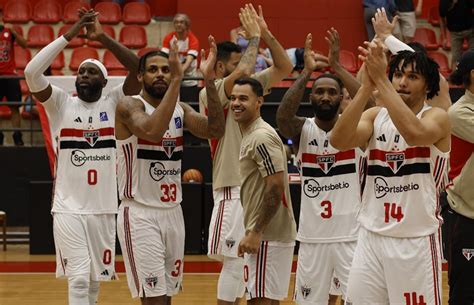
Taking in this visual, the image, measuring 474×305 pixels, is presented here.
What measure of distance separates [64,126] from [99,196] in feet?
2.23

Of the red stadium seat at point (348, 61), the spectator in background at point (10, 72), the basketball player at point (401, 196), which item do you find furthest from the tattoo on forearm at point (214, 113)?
the red stadium seat at point (348, 61)

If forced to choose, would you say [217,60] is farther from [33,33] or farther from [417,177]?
[33,33]

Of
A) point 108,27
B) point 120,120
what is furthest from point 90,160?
point 108,27

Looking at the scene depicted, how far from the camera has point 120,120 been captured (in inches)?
309

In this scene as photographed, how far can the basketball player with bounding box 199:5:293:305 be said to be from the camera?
27.6 ft

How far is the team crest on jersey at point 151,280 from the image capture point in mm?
7703

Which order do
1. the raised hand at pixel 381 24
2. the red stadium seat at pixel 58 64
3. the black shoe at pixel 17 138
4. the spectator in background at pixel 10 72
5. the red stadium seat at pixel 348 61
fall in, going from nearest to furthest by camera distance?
the raised hand at pixel 381 24 → the black shoe at pixel 17 138 → the spectator in background at pixel 10 72 → the red stadium seat at pixel 348 61 → the red stadium seat at pixel 58 64

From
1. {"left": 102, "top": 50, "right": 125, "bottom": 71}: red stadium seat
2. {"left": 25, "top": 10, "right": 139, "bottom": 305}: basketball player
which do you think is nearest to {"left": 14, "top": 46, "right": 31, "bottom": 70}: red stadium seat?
{"left": 102, "top": 50, "right": 125, "bottom": 71}: red stadium seat

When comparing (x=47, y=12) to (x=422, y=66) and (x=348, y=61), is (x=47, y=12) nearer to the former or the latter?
(x=348, y=61)

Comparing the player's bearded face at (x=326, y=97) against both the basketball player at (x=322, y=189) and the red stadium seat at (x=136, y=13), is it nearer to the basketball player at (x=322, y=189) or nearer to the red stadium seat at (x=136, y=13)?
the basketball player at (x=322, y=189)

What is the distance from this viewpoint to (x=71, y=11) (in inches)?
742

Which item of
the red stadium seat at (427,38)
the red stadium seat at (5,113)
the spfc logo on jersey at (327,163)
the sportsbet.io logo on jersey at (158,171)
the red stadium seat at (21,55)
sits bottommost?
the sportsbet.io logo on jersey at (158,171)

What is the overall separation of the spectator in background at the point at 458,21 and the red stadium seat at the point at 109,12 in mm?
5965

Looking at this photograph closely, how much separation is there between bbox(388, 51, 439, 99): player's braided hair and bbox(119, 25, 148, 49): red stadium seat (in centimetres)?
1263
